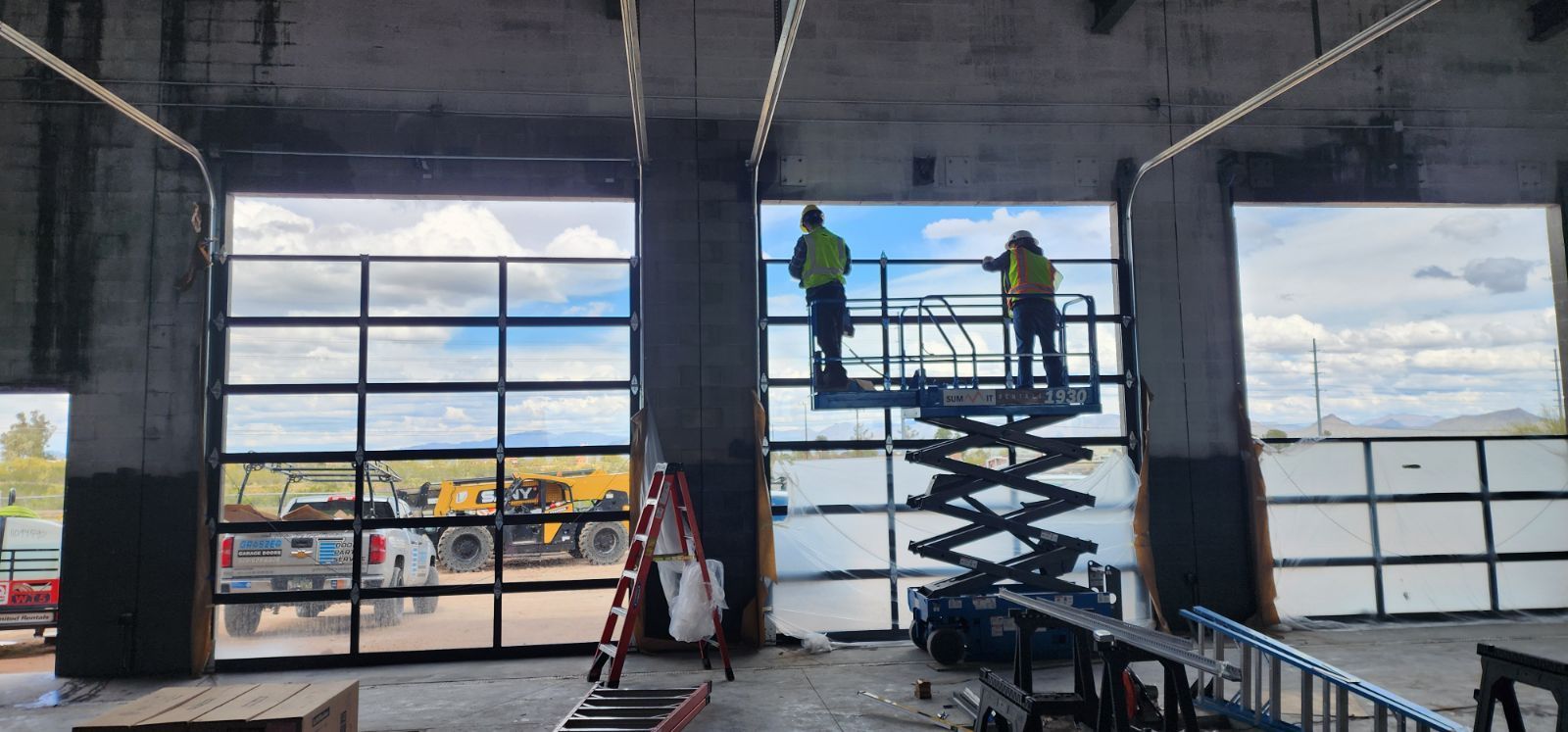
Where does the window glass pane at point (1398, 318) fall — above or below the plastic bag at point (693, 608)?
above

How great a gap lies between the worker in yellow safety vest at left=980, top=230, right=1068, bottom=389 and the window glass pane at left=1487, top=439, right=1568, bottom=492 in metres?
6.07

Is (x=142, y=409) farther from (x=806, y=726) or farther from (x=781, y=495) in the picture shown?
(x=806, y=726)

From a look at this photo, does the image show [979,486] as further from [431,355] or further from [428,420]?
[431,355]

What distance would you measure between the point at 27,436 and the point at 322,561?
3.69 metres

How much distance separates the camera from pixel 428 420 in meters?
9.66

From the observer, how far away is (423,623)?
9.38 meters

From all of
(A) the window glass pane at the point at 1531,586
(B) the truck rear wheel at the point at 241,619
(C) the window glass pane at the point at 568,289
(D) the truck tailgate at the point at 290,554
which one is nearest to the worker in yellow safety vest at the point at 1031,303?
(C) the window glass pane at the point at 568,289

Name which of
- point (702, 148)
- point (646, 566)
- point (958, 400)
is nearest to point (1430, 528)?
point (958, 400)

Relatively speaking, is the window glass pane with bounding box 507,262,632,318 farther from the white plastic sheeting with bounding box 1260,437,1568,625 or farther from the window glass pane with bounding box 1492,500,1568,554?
the window glass pane with bounding box 1492,500,1568,554

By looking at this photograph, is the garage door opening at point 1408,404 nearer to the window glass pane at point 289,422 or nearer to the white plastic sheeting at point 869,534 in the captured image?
the white plastic sheeting at point 869,534

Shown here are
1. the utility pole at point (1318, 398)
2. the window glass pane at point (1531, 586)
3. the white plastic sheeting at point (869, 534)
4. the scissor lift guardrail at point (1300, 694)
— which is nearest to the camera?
the scissor lift guardrail at point (1300, 694)

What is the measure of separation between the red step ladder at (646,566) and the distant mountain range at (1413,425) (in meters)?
6.65

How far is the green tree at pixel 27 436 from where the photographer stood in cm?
935

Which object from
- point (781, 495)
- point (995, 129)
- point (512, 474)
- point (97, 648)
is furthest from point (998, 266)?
point (97, 648)
